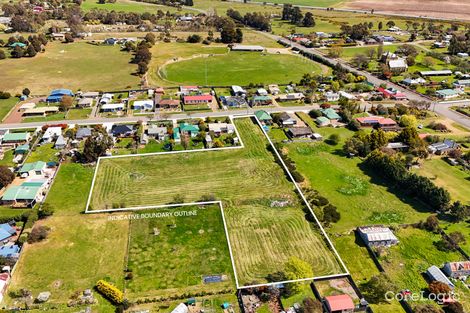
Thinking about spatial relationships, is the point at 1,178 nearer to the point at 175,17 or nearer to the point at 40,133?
the point at 40,133

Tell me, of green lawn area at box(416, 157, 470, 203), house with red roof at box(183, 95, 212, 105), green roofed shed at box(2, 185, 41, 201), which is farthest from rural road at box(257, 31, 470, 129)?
green roofed shed at box(2, 185, 41, 201)

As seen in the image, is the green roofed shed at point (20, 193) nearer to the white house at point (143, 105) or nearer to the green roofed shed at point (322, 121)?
the white house at point (143, 105)

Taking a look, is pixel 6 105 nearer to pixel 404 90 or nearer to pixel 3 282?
pixel 3 282

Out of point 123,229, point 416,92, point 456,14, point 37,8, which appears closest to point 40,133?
point 123,229

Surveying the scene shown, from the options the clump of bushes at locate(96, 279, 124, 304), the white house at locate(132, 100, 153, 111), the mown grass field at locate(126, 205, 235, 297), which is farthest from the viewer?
the white house at locate(132, 100, 153, 111)

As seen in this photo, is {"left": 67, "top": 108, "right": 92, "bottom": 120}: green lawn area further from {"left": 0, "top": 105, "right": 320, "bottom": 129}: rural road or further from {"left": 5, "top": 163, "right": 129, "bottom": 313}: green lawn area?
{"left": 5, "top": 163, "right": 129, "bottom": 313}: green lawn area

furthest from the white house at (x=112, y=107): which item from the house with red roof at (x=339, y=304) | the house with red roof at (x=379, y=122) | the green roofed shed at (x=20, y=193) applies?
the house with red roof at (x=339, y=304)
